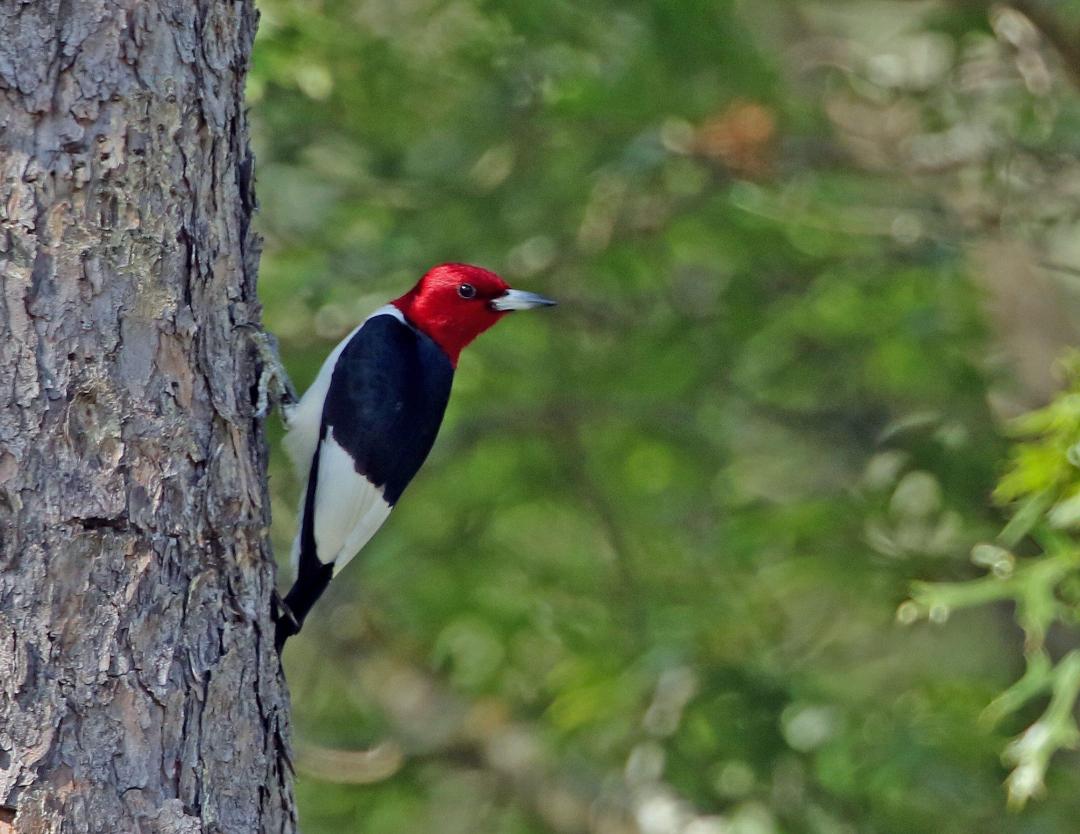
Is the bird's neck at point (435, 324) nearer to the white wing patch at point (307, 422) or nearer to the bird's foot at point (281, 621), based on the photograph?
the white wing patch at point (307, 422)

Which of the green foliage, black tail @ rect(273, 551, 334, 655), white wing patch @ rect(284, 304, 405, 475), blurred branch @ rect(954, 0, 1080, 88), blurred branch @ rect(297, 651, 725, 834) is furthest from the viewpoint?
blurred branch @ rect(297, 651, 725, 834)

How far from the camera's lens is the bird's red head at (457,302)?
4.67m

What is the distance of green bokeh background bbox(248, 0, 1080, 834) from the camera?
19.3ft

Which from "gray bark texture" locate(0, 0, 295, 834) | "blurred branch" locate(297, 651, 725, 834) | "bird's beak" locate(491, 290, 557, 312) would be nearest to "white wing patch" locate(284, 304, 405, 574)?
"bird's beak" locate(491, 290, 557, 312)

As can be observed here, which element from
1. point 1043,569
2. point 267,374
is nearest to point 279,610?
point 267,374

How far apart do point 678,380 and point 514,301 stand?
180 centimetres

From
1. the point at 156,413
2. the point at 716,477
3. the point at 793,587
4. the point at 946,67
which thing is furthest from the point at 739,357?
the point at 156,413

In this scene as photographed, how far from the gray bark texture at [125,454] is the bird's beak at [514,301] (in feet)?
5.57

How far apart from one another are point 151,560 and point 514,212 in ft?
12.2

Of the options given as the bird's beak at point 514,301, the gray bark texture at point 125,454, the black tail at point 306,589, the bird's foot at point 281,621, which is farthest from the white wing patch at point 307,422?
the gray bark texture at point 125,454

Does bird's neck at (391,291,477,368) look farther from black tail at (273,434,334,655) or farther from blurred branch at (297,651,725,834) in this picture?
blurred branch at (297,651,725,834)

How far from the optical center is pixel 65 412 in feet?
8.78

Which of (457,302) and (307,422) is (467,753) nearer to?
(457,302)

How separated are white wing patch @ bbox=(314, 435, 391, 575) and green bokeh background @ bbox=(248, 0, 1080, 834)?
6.09 ft
